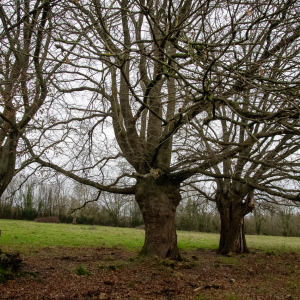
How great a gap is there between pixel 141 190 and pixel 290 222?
28.4 metres

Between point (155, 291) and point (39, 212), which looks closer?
point (155, 291)

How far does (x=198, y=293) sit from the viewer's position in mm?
5336

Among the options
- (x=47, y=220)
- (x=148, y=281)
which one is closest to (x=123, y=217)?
(x=47, y=220)

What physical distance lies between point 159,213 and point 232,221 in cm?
465

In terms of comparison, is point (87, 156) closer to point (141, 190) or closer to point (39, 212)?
point (141, 190)

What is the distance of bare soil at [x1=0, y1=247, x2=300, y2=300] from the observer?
5055 millimetres

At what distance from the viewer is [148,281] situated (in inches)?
241

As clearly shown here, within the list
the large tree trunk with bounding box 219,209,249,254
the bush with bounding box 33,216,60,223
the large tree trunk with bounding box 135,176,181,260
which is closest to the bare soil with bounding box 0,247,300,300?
the large tree trunk with bounding box 135,176,181,260

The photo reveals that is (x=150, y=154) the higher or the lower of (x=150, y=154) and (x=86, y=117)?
the lower

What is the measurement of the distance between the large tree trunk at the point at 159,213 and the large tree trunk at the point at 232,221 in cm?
388

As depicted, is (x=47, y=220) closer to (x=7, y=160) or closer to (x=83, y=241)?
(x=83, y=241)

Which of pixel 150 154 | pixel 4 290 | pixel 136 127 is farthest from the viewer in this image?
pixel 136 127

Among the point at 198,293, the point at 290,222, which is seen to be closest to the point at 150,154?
the point at 198,293

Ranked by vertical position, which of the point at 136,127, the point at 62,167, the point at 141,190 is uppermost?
the point at 136,127
